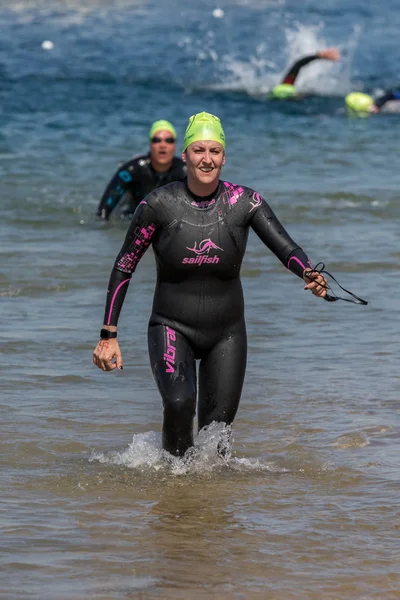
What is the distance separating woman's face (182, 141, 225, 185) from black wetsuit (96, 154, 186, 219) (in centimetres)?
548

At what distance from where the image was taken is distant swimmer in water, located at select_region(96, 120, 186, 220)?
11.0 metres

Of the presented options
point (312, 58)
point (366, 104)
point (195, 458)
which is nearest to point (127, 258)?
point (195, 458)

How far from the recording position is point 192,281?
5809 millimetres

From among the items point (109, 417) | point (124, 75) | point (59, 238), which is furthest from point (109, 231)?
point (124, 75)

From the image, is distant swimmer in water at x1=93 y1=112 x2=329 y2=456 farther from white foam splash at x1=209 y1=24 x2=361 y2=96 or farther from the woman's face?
white foam splash at x1=209 y1=24 x2=361 y2=96

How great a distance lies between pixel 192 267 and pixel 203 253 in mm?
89

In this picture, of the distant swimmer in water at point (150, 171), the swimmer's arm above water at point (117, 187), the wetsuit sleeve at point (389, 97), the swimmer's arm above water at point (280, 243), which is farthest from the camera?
the wetsuit sleeve at point (389, 97)

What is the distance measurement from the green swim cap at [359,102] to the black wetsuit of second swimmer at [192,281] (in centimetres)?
1767

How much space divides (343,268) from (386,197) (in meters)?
4.18

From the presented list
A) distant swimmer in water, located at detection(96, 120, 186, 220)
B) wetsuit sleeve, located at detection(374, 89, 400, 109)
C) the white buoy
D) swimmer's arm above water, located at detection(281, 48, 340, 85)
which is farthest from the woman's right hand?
the white buoy

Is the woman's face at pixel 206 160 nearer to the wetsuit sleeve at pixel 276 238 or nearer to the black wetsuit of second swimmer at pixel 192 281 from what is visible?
the black wetsuit of second swimmer at pixel 192 281

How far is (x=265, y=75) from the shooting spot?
30.0 metres

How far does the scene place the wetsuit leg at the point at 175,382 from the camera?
563 cm

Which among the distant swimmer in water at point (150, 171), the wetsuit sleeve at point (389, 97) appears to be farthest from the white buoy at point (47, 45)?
the distant swimmer in water at point (150, 171)
